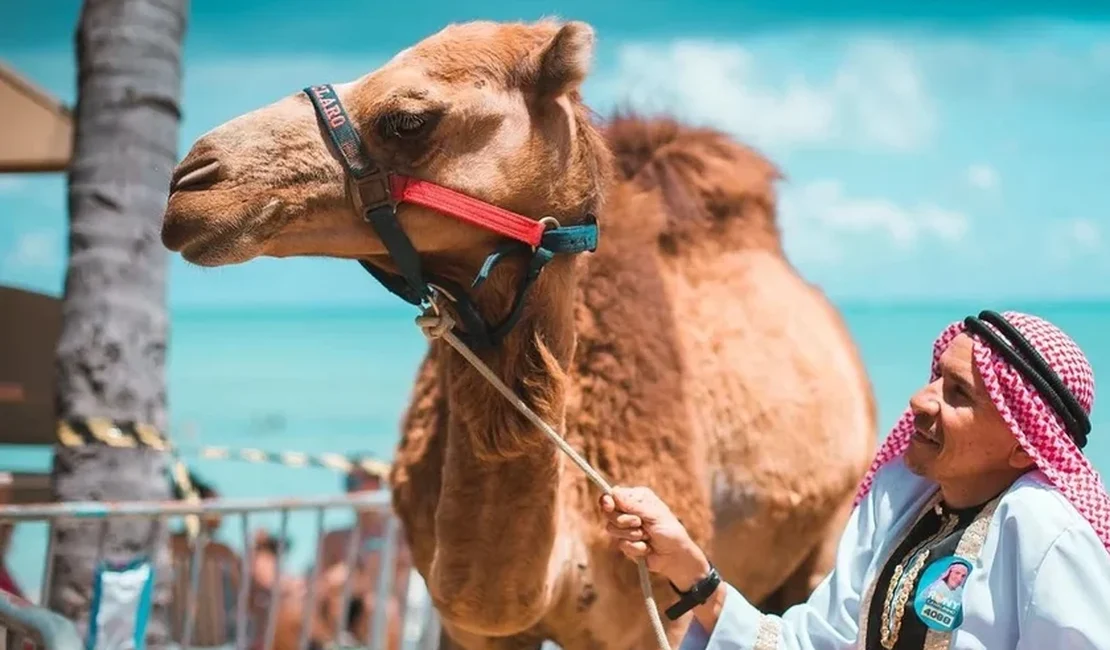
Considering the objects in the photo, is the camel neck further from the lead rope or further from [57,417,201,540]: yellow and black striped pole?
[57,417,201,540]: yellow and black striped pole

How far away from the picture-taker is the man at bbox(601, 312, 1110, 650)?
1.91 m

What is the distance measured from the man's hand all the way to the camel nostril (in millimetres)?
929

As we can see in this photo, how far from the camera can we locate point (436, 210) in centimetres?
244

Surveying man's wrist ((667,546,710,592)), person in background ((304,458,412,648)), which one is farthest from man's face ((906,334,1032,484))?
person in background ((304,458,412,648))

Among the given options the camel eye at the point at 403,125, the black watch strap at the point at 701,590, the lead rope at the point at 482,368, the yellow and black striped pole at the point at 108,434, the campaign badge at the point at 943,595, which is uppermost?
the camel eye at the point at 403,125

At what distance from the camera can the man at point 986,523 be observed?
1905 mm

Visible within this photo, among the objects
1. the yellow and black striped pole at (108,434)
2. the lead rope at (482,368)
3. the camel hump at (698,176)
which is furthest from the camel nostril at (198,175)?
the yellow and black striped pole at (108,434)

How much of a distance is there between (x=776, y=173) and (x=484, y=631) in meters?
2.45

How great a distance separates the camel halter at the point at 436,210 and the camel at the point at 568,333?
2 centimetres

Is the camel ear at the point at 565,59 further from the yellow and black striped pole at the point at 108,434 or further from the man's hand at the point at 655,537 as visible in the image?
the yellow and black striped pole at the point at 108,434

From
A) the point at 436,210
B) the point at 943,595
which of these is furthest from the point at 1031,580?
the point at 436,210

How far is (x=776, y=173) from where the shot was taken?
4727 mm

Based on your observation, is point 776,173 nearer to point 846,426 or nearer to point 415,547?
point 846,426

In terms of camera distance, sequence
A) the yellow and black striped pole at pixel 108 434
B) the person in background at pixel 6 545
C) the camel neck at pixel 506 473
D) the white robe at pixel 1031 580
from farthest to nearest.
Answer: the person in background at pixel 6 545
the yellow and black striped pole at pixel 108 434
the camel neck at pixel 506 473
the white robe at pixel 1031 580
